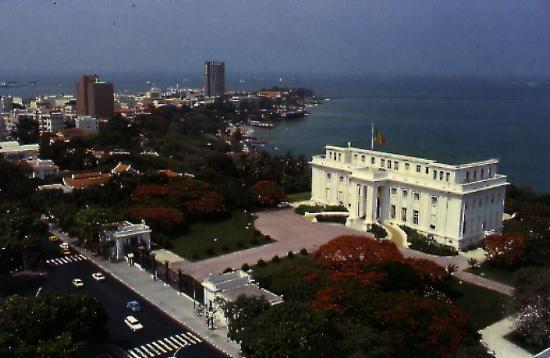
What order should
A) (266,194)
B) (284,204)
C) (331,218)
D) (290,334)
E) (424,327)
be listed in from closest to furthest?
(290,334), (424,327), (331,218), (266,194), (284,204)

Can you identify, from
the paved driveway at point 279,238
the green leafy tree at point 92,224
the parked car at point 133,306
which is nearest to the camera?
the parked car at point 133,306

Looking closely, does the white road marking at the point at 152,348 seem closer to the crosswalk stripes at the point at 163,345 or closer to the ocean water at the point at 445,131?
the crosswalk stripes at the point at 163,345

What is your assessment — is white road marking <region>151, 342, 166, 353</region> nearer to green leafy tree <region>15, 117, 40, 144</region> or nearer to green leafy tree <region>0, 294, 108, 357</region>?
green leafy tree <region>0, 294, 108, 357</region>

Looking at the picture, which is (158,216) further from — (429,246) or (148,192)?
(429,246)

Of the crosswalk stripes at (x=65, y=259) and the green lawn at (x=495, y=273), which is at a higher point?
the crosswalk stripes at (x=65, y=259)

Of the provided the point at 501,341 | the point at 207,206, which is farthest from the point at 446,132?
the point at 501,341

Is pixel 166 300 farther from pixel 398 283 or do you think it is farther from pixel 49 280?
pixel 398 283

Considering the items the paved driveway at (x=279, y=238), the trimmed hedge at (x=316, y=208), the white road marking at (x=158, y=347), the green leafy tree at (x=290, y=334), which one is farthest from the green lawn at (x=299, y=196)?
the green leafy tree at (x=290, y=334)

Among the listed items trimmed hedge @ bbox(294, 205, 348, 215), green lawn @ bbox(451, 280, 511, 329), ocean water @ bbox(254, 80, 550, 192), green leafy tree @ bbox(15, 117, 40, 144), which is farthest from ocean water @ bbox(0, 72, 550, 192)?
green leafy tree @ bbox(15, 117, 40, 144)
